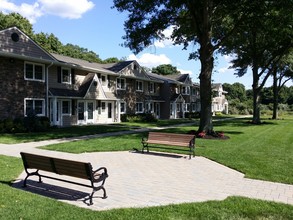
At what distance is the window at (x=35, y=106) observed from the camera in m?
23.5

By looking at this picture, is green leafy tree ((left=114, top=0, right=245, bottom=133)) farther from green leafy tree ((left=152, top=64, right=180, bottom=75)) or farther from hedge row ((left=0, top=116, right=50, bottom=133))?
green leafy tree ((left=152, top=64, right=180, bottom=75))

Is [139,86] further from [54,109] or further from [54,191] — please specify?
[54,191]

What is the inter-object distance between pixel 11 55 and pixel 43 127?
5475 millimetres

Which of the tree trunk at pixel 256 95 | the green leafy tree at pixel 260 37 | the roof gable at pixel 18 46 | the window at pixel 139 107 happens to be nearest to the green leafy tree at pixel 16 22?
the window at pixel 139 107

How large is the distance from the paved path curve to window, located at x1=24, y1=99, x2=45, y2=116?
14.4 metres

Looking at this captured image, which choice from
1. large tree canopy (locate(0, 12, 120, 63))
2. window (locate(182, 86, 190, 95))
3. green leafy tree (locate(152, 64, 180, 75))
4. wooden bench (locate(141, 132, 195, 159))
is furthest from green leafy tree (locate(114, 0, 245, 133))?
green leafy tree (locate(152, 64, 180, 75))

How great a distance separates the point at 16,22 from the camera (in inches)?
1730

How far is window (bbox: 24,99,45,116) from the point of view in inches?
927

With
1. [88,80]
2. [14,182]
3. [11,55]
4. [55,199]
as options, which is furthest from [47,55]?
[55,199]

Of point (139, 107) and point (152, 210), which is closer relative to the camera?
point (152, 210)

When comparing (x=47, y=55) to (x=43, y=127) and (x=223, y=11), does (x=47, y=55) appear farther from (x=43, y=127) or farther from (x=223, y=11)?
(x=223, y=11)

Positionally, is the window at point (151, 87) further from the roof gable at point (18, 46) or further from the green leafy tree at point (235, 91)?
the green leafy tree at point (235, 91)

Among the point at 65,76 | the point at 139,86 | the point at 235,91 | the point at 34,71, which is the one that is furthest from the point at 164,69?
the point at 34,71

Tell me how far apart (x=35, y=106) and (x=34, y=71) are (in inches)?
108
